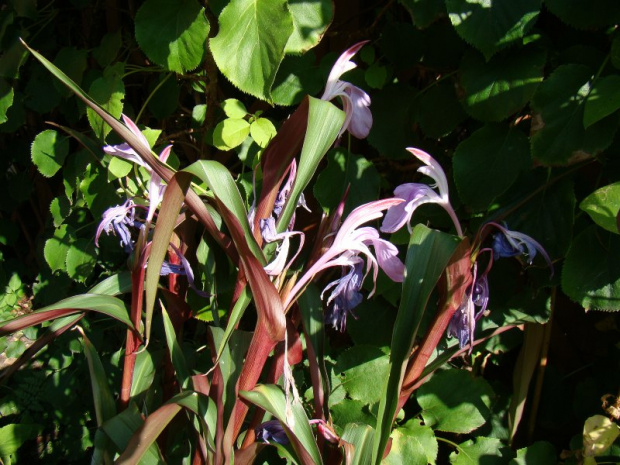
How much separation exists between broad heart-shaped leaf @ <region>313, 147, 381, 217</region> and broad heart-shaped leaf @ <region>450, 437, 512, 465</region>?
607 mm

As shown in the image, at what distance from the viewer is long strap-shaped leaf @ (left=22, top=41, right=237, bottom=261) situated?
0.78m

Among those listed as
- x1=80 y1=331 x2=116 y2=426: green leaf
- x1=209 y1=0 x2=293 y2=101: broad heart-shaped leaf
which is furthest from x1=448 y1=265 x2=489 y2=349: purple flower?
x1=80 y1=331 x2=116 y2=426: green leaf

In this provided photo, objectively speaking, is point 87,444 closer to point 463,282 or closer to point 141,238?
point 141,238

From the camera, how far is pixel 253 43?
1.09m

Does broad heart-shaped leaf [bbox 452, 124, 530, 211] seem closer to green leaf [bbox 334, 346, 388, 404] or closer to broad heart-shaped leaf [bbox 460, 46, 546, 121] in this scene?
broad heart-shaped leaf [bbox 460, 46, 546, 121]

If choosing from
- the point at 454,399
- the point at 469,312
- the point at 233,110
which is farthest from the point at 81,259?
the point at 469,312

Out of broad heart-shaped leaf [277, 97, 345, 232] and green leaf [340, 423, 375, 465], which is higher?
broad heart-shaped leaf [277, 97, 345, 232]

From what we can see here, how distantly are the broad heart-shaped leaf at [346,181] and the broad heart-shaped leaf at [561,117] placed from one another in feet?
1.08

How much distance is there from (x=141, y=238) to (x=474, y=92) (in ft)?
2.11

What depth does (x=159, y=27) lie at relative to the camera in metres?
1.23

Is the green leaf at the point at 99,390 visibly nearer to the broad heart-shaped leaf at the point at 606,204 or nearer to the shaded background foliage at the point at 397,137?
the shaded background foliage at the point at 397,137

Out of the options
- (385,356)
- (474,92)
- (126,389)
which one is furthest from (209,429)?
(474,92)

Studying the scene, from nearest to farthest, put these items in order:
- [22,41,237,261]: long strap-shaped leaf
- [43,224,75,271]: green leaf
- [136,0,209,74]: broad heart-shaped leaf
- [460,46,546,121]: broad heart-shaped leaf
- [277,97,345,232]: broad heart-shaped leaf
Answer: [22,41,237,261]: long strap-shaped leaf → [277,97,345,232]: broad heart-shaped leaf → [460,46,546,121]: broad heart-shaped leaf → [136,0,209,74]: broad heart-shaped leaf → [43,224,75,271]: green leaf

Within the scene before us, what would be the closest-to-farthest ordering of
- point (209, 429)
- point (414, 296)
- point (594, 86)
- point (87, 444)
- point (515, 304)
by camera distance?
1. point (414, 296)
2. point (209, 429)
3. point (594, 86)
4. point (515, 304)
5. point (87, 444)
